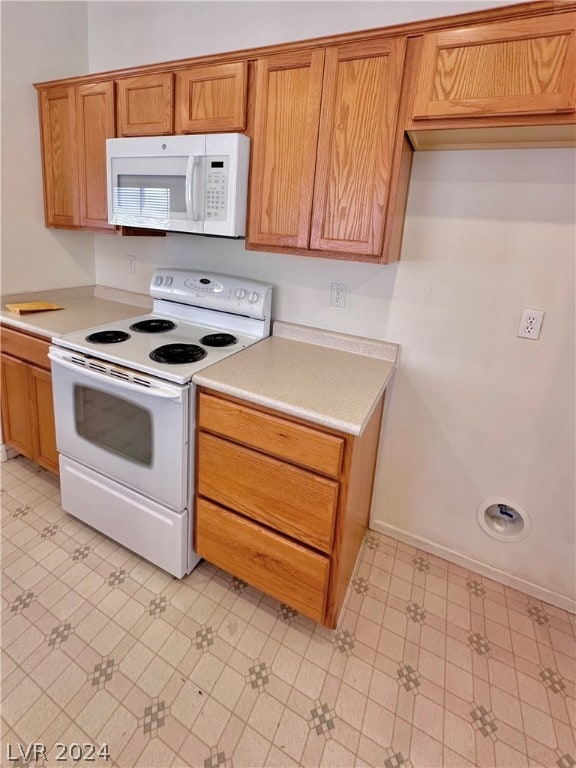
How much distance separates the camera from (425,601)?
1.75m

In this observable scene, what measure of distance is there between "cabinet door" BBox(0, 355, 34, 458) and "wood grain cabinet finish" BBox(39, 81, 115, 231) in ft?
2.70

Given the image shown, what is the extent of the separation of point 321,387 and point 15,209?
1956mm

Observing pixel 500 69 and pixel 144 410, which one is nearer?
pixel 500 69

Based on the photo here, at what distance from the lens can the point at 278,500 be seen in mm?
1439

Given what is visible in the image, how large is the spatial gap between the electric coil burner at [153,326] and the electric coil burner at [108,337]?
113 mm

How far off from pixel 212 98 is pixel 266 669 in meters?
2.17

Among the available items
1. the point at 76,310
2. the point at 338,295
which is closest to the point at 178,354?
the point at 338,295

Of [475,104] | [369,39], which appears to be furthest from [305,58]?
[475,104]

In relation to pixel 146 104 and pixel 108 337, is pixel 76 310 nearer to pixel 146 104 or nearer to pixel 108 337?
pixel 108 337

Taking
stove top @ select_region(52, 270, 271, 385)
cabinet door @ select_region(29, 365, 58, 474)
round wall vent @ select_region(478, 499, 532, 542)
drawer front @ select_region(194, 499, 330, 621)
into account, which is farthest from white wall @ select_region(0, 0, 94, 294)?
round wall vent @ select_region(478, 499, 532, 542)

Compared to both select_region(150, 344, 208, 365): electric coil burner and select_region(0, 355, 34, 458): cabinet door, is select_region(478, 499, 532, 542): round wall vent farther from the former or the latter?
select_region(0, 355, 34, 458): cabinet door

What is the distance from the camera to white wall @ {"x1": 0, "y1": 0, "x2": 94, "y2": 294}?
201 cm

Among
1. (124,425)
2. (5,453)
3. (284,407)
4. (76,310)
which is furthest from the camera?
(5,453)

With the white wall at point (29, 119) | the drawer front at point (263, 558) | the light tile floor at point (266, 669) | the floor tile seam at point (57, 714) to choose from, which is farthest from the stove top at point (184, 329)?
the floor tile seam at point (57, 714)
